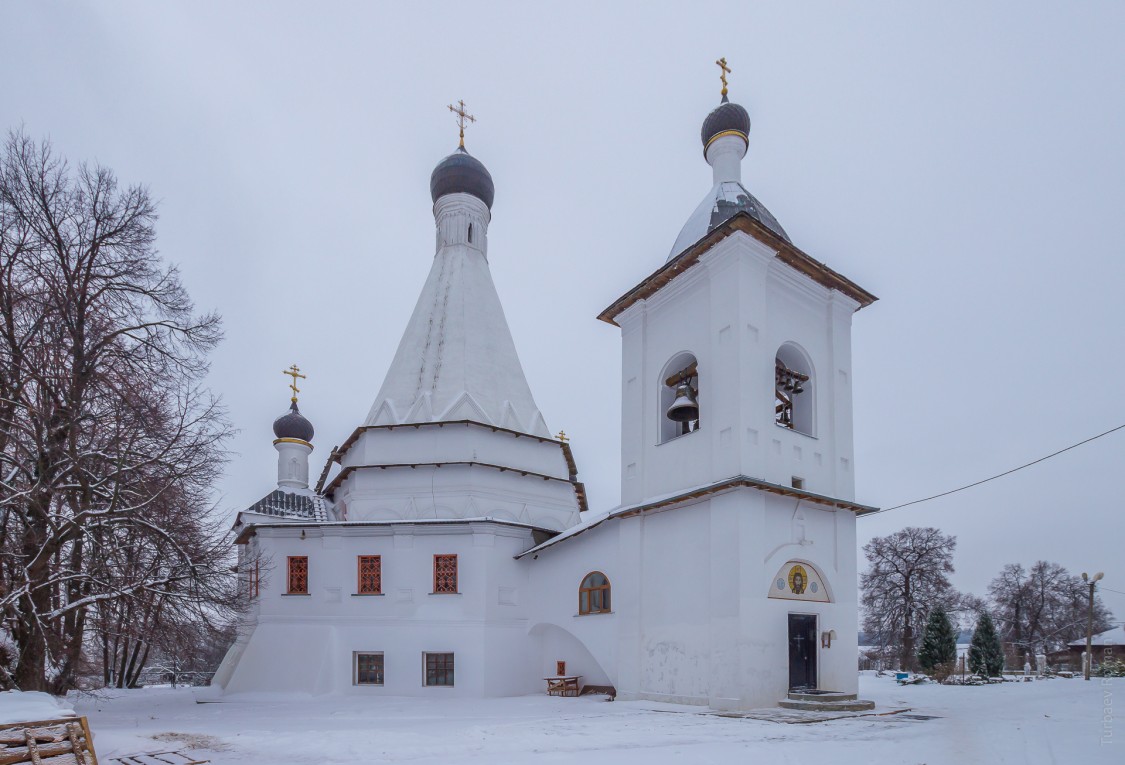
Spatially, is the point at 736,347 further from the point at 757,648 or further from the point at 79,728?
the point at 79,728

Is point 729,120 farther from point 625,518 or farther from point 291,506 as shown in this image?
point 291,506

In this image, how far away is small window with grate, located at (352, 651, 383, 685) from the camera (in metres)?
18.4

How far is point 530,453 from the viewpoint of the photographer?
21766mm

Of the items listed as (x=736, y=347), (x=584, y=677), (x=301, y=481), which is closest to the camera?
(x=736, y=347)

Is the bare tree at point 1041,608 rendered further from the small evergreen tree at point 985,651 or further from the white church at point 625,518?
the white church at point 625,518

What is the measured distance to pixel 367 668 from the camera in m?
18.5

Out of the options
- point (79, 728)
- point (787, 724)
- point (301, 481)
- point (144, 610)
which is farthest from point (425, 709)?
point (301, 481)

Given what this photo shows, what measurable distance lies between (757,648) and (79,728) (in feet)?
32.8

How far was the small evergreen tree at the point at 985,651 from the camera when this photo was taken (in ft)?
87.6

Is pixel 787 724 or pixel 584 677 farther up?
pixel 787 724

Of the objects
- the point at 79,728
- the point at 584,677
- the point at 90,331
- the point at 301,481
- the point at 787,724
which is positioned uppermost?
the point at 90,331

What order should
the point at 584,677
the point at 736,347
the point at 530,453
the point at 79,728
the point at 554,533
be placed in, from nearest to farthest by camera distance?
the point at 79,728 < the point at 736,347 < the point at 584,677 < the point at 554,533 < the point at 530,453

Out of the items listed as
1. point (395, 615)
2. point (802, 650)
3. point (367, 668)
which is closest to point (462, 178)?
point (395, 615)

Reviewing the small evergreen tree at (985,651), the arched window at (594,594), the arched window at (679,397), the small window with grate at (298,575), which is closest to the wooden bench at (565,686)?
the arched window at (594,594)
